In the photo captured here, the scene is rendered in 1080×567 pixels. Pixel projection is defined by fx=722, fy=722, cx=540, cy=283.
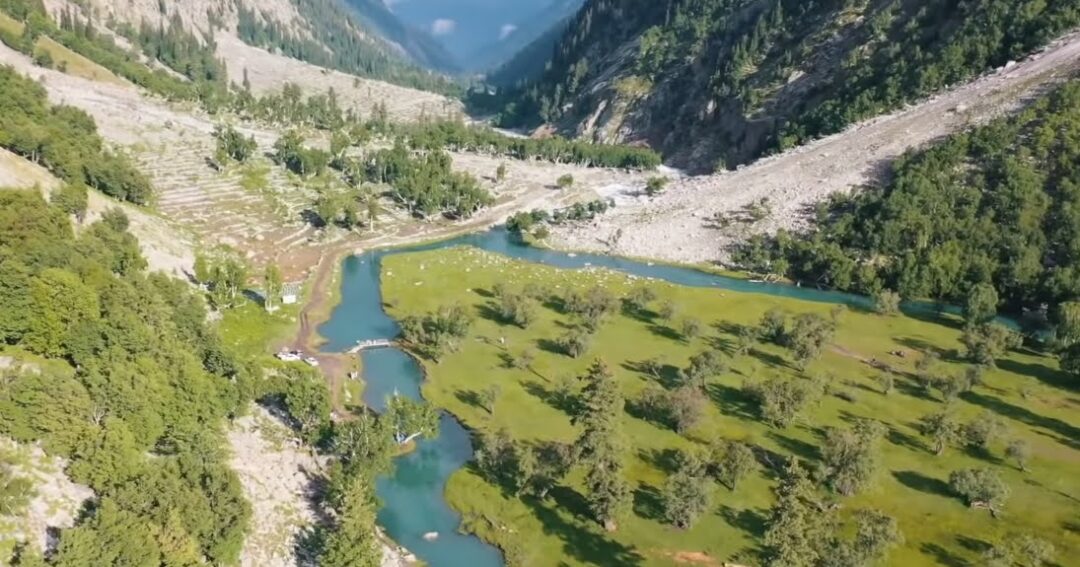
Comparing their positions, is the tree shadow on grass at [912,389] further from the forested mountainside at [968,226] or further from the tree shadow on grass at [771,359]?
the forested mountainside at [968,226]

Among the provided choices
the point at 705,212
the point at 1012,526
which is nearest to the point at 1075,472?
the point at 1012,526

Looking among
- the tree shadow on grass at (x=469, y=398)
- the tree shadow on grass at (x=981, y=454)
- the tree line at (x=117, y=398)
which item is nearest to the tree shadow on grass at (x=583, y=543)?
the tree shadow on grass at (x=469, y=398)

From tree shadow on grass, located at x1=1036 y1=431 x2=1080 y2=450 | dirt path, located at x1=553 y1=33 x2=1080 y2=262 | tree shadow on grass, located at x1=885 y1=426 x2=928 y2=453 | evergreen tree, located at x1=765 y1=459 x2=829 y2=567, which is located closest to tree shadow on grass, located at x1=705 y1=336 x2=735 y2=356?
tree shadow on grass, located at x1=885 y1=426 x2=928 y2=453

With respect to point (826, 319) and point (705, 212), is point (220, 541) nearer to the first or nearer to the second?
point (826, 319)

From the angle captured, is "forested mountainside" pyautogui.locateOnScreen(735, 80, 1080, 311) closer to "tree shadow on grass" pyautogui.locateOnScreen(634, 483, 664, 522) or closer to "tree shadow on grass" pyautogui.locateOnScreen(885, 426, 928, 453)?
"tree shadow on grass" pyautogui.locateOnScreen(885, 426, 928, 453)

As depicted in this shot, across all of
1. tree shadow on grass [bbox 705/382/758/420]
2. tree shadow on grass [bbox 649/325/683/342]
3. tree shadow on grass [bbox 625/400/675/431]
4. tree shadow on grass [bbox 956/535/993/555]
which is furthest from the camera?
tree shadow on grass [bbox 649/325/683/342]

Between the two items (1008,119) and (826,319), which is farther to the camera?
(1008,119)

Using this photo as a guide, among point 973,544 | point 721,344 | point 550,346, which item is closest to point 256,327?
point 550,346
